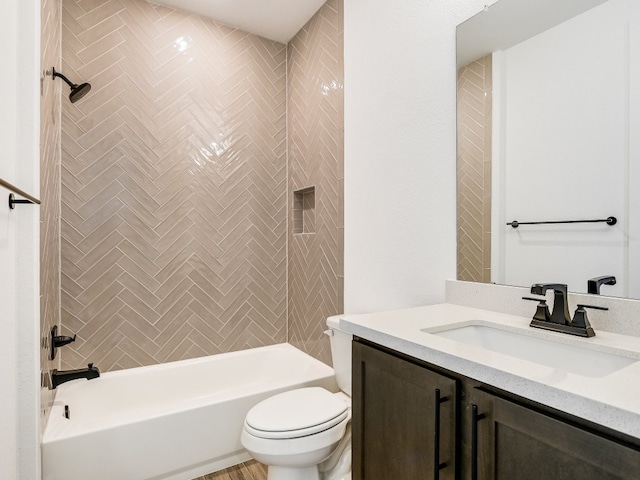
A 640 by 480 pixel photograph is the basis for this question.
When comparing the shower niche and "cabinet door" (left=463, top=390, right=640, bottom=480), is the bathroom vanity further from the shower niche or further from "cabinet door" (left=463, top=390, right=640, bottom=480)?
the shower niche

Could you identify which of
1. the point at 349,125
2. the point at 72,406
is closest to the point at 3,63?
the point at 349,125

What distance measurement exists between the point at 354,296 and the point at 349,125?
1020 mm

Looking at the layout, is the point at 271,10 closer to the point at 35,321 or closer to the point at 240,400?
the point at 35,321

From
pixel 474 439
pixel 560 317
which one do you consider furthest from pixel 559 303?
pixel 474 439

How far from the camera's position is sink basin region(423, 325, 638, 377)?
0.92 m

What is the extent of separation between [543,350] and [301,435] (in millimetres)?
991

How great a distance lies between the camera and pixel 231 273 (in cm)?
268

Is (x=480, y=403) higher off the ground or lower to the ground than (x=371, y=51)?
lower

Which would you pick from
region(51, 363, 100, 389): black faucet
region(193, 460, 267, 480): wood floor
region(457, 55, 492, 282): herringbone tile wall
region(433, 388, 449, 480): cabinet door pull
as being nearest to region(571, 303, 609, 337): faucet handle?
region(457, 55, 492, 282): herringbone tile wall

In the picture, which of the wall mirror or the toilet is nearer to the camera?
the wall mirror

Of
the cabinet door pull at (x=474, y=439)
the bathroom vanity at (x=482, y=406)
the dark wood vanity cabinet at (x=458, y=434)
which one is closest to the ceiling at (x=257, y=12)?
the bathroom vanity at (x=482, y=406)

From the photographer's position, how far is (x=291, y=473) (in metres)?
1.61

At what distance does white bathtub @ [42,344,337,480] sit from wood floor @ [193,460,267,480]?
0.11 feet

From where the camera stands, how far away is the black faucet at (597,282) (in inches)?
42.1
